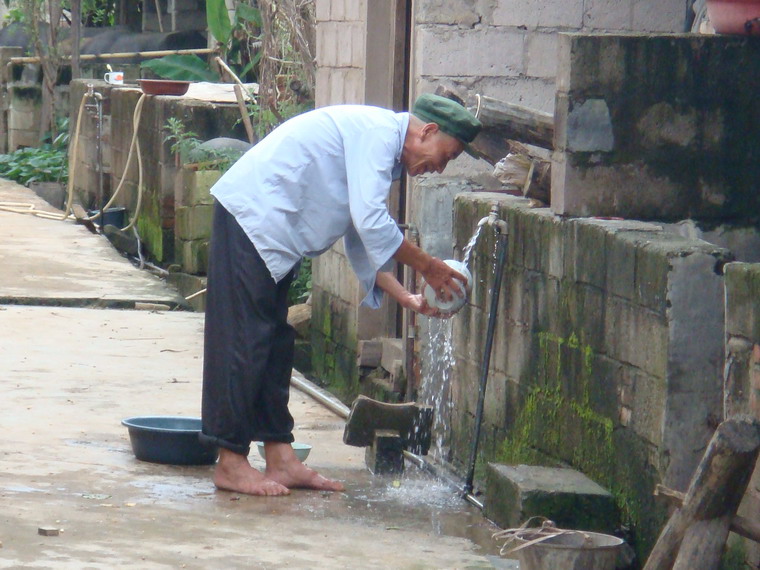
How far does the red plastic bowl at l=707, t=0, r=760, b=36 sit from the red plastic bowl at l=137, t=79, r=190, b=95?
24.3 ft

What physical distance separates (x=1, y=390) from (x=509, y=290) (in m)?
2.64

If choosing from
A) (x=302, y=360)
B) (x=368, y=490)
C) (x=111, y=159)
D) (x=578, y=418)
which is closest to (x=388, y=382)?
(x=302, y=360)

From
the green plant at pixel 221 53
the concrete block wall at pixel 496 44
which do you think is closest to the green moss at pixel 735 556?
the concrete block wall at pixel 496 44

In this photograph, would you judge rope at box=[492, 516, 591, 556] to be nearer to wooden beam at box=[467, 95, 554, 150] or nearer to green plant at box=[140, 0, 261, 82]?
wooden beam at box=[467, 95, 554, 150]

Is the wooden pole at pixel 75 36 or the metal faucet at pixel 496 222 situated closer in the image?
the metal faucet at pixel 496 222

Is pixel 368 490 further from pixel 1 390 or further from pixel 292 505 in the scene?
pixel 1 390

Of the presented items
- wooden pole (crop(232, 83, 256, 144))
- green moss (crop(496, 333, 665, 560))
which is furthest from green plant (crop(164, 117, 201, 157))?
green moss (crop(496, 333, 665, 560))

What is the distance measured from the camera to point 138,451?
17.9ft

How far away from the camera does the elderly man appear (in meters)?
4.80

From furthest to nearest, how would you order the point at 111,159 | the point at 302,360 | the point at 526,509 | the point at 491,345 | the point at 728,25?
the point at 111,159, the point at 302,360, the point at 491,345, the point at 728,25, the point at 526,509

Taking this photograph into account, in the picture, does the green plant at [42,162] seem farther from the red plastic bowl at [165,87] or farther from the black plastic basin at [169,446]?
the black plastic basin at [169,446]

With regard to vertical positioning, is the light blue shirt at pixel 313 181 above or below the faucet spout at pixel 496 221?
above

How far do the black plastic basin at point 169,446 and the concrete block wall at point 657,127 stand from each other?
5.53ft

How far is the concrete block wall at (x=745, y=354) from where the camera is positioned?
3.78 meters
